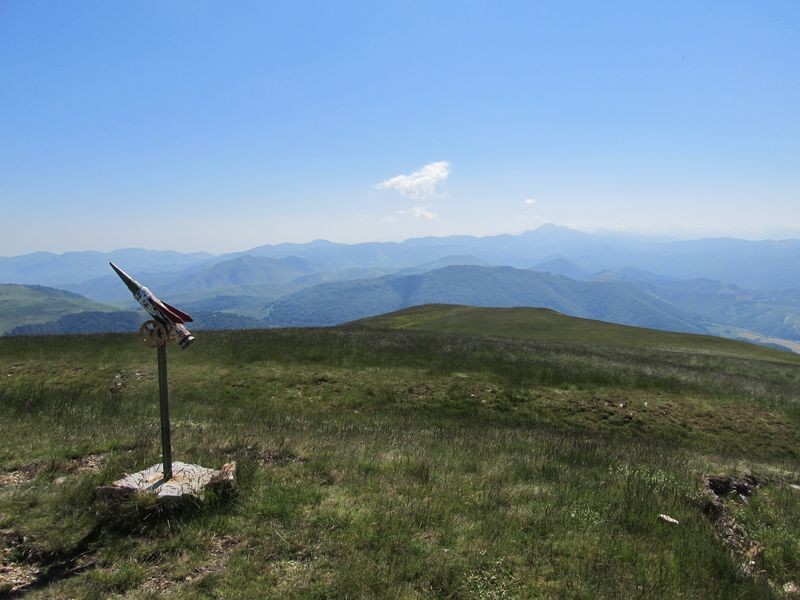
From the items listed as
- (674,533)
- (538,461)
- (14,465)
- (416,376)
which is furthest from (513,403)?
(14,465)

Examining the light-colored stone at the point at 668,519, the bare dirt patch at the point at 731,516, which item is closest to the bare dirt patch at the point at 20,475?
the light-colored stone at the point at 668,519

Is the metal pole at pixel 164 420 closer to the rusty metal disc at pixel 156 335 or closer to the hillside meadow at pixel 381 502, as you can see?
the rusty metal disc at pixel 156 335

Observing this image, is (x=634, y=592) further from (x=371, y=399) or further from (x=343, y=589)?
(x=371, y=399)

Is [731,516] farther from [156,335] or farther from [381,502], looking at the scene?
[156,335]

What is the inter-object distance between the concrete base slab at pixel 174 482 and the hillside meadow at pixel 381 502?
0.25m

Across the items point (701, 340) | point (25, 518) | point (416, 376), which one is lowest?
point (701, 340)

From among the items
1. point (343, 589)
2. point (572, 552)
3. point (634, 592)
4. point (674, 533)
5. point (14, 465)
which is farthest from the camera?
point (14, 465)

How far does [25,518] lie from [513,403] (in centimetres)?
2023

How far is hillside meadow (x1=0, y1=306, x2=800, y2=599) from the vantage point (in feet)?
23.6

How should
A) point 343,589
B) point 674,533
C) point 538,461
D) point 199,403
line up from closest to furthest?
point 343,589 → point 674,533 → point 538,461 → point 199,403

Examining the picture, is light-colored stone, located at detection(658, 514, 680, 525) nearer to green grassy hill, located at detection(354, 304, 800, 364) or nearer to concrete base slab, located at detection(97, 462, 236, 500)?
concrete base slab, located at detection(97, 462, 236, 500)

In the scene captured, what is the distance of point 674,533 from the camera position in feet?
29.6

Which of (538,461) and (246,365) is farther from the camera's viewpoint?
(246,365)

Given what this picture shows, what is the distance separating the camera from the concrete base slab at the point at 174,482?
837 cm
